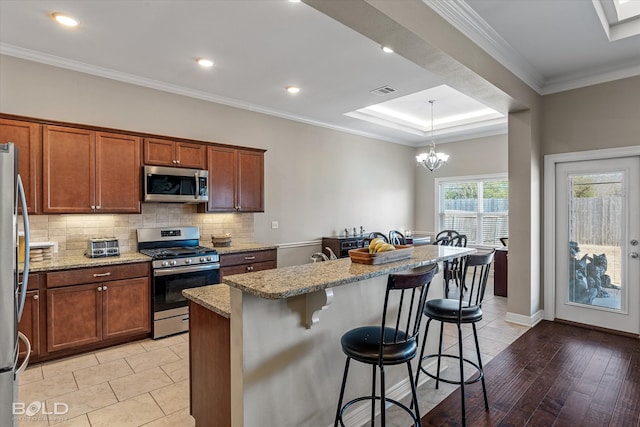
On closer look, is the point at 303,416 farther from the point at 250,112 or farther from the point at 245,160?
the point at 250,112

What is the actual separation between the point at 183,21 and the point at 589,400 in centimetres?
442

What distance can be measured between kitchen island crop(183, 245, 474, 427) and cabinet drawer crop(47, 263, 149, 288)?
1.87 meters

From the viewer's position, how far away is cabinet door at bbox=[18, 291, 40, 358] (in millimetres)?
3045

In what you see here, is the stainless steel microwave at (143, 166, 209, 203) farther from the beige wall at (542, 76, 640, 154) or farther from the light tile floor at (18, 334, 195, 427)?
the beige wall at (542, 76, 640, 154)

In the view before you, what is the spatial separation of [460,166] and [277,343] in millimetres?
6585

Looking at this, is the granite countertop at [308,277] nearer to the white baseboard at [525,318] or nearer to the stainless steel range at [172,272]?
the stainless steel range at [172,272]

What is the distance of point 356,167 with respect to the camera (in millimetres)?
6691

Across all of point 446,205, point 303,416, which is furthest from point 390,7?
point 446,205

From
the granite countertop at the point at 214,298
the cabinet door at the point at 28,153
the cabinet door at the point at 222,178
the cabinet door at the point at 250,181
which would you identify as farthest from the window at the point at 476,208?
the cabinet door at the point at 28,153

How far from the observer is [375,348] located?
1829 millimetres

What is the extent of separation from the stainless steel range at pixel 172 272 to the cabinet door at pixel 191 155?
845mm

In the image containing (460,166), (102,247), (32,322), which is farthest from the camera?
(460,166)

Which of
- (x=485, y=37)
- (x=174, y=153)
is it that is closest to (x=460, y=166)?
(x=485, y=37)

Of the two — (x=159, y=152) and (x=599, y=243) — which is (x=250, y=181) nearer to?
(x=159, y=152)
